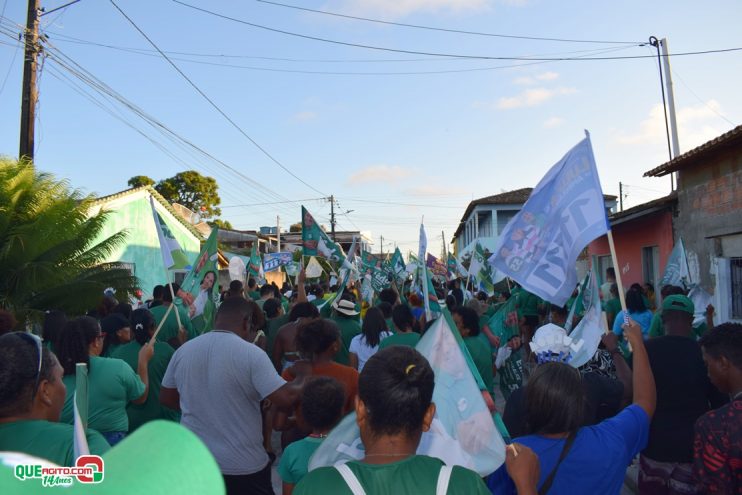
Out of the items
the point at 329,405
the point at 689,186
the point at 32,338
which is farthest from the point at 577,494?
the point at 689,186

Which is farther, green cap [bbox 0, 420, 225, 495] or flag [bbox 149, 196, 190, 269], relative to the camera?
flag [bbox 149, 196, 190, 269]

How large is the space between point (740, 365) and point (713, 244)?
11.3 m

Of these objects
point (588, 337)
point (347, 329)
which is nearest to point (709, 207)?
point (347, 329)

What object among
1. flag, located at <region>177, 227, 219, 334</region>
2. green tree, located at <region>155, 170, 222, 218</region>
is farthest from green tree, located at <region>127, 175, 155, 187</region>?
flag, located at <region>177, 227, 219, 334</region>

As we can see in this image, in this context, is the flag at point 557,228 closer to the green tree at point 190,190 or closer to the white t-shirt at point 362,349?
the white t-shirt at point 362,349

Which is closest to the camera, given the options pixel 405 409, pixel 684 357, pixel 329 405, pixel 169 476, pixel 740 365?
pixel 169 476

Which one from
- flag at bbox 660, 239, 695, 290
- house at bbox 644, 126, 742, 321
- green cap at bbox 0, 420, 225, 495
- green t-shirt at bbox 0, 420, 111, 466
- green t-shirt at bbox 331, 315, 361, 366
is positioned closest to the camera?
green cap at bbox 0, 420, 225, 495

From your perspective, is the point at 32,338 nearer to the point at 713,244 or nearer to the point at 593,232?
the point at 593,232

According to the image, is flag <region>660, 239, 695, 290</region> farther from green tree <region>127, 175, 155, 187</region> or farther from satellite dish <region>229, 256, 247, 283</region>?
green tree <region>127, 175, 155, 187</region>

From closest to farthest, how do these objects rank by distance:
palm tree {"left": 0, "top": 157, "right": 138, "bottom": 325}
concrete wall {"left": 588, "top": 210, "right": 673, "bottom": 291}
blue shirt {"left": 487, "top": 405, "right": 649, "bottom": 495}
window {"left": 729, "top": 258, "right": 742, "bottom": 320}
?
blue shirt {"left": 487, "top": 405, "right": 649, "bottom": 495}
palm tree {"left": 0, "top": 157, "right": 138, "bottom": 325}
window {"left": 729, "top": 258, "right": 742, "bottom": 320}
concrete wall {"left": 588, "top": 210, "right": 673, "bottom": 291}

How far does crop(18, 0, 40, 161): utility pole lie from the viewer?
460 inches

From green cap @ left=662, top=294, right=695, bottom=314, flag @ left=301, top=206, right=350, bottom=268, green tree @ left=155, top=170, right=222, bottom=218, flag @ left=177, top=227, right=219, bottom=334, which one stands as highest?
green tree @ left=155, top=170, right=222, bottom=218

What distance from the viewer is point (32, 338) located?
2.24 metres

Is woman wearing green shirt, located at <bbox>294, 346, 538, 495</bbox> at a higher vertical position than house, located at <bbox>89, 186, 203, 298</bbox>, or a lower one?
lower
